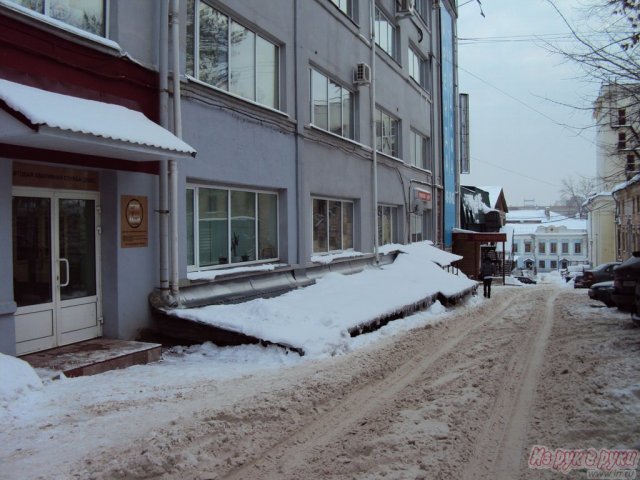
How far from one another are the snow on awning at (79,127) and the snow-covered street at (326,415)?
8.60 ft

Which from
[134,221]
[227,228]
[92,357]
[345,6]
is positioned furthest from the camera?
[345,6]

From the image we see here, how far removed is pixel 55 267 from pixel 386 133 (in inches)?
526

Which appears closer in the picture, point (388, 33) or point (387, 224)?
point (387, 224)

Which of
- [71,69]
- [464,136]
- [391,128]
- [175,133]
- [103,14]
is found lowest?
[175,133]

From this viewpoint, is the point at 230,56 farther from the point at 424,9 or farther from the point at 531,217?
the point at 531,217

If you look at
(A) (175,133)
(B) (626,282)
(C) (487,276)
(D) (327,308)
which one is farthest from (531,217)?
(A) (175,133)

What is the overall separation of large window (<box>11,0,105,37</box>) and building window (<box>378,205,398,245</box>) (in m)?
11.6

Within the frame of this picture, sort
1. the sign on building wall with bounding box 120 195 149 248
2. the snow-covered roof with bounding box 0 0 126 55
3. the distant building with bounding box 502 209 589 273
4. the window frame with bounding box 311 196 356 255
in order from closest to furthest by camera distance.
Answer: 1. the snow-covered roof with bounding box 0 0 126 55
2. the sign on building wall with bounding box 120 195 149 248
3. the window frame with bounding box 311 196 356 255
4. the distant building with bounding box 502 209 589 273

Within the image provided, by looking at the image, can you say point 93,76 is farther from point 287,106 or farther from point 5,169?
point 287,106

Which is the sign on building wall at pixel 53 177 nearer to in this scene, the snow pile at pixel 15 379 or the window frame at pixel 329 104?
the snow pile at pixel 15 379

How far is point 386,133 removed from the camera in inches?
745

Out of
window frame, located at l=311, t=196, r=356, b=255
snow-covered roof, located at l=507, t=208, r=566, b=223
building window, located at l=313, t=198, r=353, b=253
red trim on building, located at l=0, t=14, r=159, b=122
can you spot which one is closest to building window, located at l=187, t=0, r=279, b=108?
red trim on building, located at l=0, t=14, r=159, b=122

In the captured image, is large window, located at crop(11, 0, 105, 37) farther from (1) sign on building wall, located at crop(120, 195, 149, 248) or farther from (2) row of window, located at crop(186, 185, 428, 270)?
(2) row of window, located at crop(186, 185, 428, 270)

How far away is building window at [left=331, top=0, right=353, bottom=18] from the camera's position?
49.4ft
